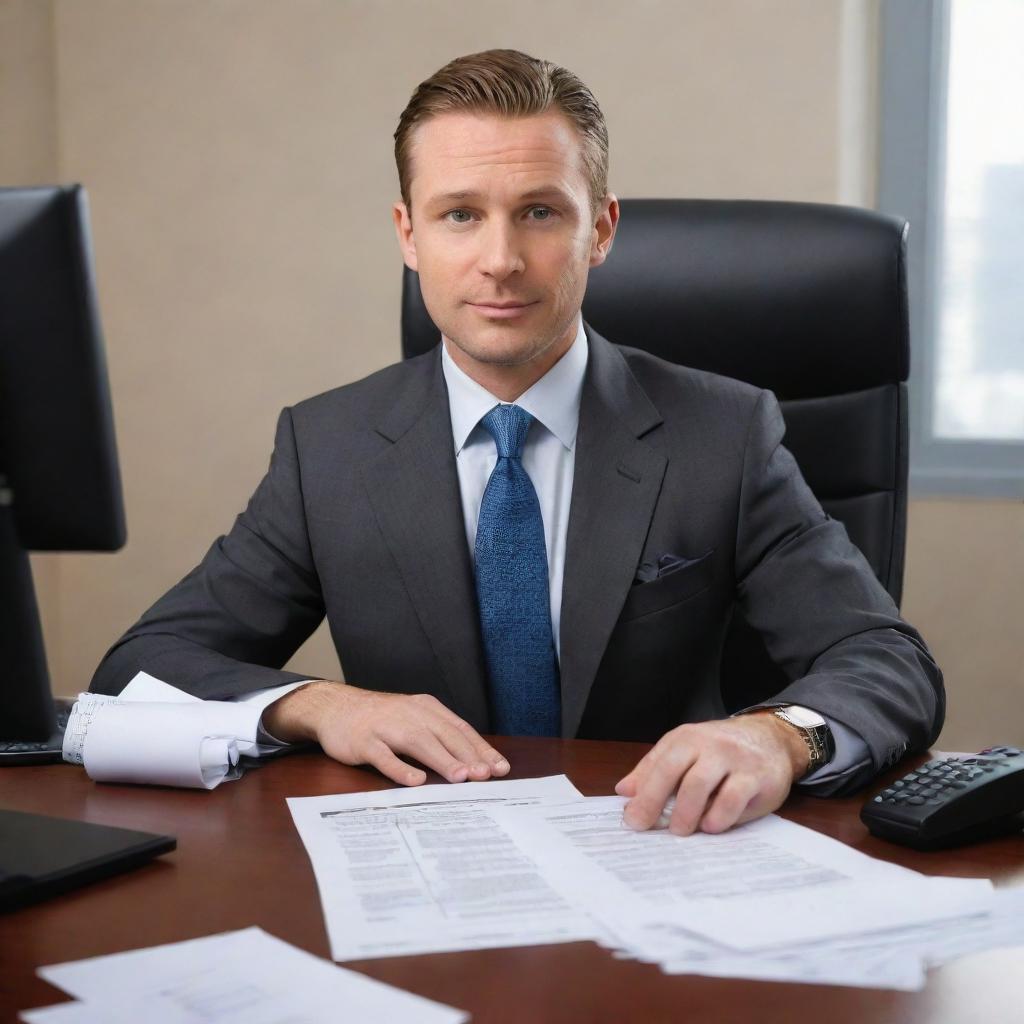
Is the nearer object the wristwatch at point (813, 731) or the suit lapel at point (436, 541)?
the wristwatch at point (813, 731)

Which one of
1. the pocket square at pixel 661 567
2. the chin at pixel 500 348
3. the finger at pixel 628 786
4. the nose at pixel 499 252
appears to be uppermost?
the nose at pixel 499 252

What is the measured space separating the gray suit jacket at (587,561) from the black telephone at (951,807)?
0.40 meters

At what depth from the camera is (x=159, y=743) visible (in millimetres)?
1126

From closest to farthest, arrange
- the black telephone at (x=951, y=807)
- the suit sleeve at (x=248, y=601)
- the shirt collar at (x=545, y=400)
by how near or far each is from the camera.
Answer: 1. the black telephone at (x=951, y=807)
2. the suit sleeve at (x=248, y=601)
3. the shirt collar at (x=545, y=400)

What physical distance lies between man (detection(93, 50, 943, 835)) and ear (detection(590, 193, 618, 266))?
15 millimetres

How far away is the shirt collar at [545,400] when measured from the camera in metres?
1.57

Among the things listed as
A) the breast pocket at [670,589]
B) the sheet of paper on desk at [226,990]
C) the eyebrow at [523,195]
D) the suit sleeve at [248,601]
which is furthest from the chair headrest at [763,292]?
the sheet of paper on desk at [226,990]

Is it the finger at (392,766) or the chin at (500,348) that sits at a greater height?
the chin at (500,348)

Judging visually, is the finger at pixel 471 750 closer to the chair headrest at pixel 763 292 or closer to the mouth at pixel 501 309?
the mouth at pixel 501 309

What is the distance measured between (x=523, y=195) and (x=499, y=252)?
0.28ft

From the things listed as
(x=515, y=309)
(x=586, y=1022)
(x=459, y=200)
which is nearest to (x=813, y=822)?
(x=586, y=1022)

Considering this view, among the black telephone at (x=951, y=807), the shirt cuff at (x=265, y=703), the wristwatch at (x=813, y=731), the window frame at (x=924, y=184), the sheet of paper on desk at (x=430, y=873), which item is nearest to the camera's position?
the sheet of paper on desk at (x=430, y=873)

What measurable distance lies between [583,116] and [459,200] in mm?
208

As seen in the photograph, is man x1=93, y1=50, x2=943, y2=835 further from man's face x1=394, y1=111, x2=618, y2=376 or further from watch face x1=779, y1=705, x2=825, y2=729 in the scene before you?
Result: watch face x1=779, y1=705, x2=825, y2=729
